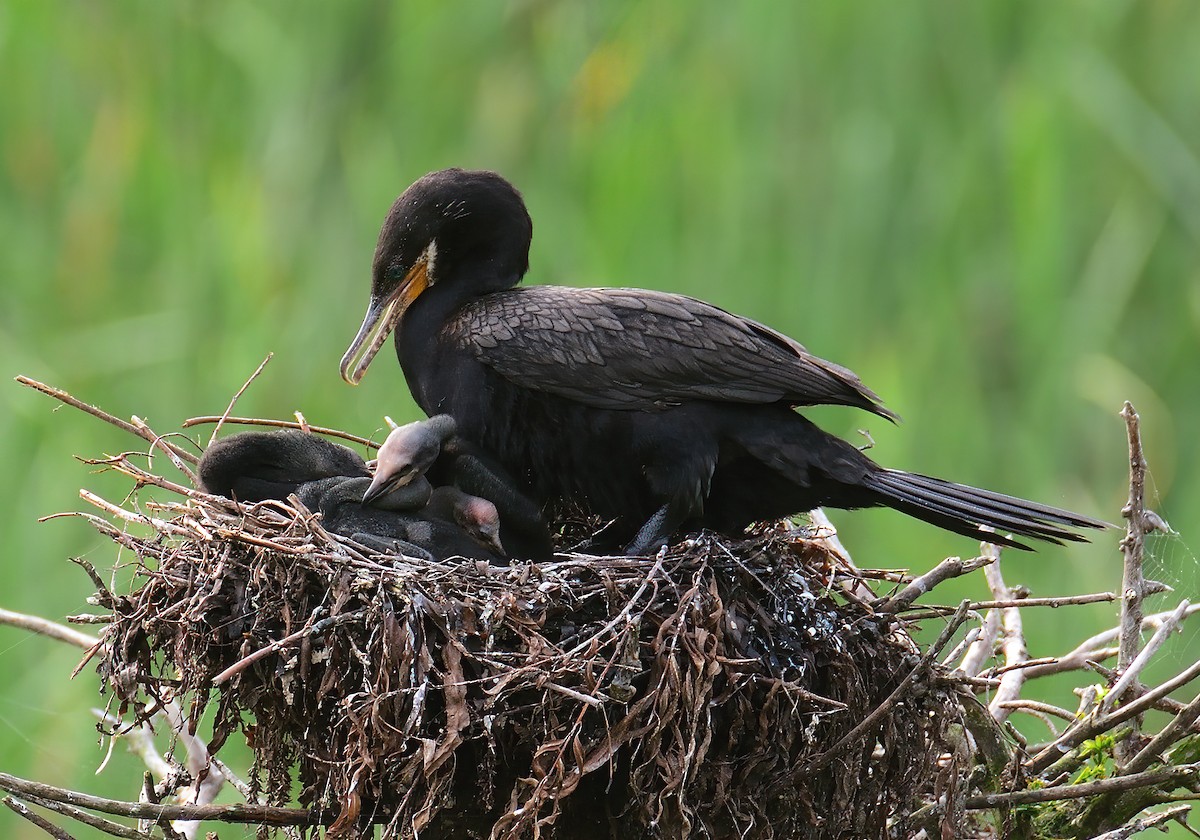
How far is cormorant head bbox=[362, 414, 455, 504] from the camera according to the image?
3182mm

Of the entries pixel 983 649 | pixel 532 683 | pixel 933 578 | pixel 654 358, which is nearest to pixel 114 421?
pixel 654 358

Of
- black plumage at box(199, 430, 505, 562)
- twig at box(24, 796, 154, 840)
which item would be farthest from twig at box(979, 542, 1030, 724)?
twig at box(24, 796, 154, 840)

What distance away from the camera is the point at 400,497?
323 cm

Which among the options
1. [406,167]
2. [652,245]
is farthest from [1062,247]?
[406,167]

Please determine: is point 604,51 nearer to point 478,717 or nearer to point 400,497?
point 400,497

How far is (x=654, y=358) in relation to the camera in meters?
3.26

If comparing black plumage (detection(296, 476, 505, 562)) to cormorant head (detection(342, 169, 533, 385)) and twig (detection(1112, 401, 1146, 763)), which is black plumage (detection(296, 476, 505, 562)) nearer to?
cormorant head (detection(342, 169, 533, 385))

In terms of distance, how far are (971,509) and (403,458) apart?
105cm

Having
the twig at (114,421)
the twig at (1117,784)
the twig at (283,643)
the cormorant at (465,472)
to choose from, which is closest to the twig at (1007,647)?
the twig at (1117,784)

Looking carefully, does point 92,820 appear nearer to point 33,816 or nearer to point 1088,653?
point 33,816

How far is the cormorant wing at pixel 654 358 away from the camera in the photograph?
3.23 meters

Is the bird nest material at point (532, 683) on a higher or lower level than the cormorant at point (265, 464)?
lower

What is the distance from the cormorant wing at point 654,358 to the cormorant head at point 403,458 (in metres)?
0.21

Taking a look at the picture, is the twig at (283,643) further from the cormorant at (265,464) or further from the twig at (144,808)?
the cormorant at (265,464)
